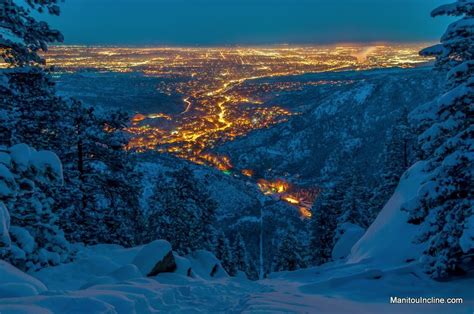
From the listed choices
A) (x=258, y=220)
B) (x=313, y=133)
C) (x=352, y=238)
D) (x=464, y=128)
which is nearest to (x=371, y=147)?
(x=313, y=133)

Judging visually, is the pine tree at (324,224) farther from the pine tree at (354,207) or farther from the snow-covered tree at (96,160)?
the snow-covered tree at (96,160)

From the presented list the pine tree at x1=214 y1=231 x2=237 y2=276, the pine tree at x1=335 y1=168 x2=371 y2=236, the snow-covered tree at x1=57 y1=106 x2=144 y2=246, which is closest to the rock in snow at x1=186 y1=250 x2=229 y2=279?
the snow-covered tree at x1=57 y1=106 x2=144 y2=246

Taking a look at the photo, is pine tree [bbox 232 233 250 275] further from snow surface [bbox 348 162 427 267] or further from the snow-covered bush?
the snow-covered bush

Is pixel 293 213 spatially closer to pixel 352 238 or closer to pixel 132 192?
pixel 352 238

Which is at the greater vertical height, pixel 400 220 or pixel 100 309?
pixel 100 309

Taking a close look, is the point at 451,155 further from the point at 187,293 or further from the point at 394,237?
the point at 187,293

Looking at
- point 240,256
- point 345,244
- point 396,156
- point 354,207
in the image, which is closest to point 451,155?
point 345,244
